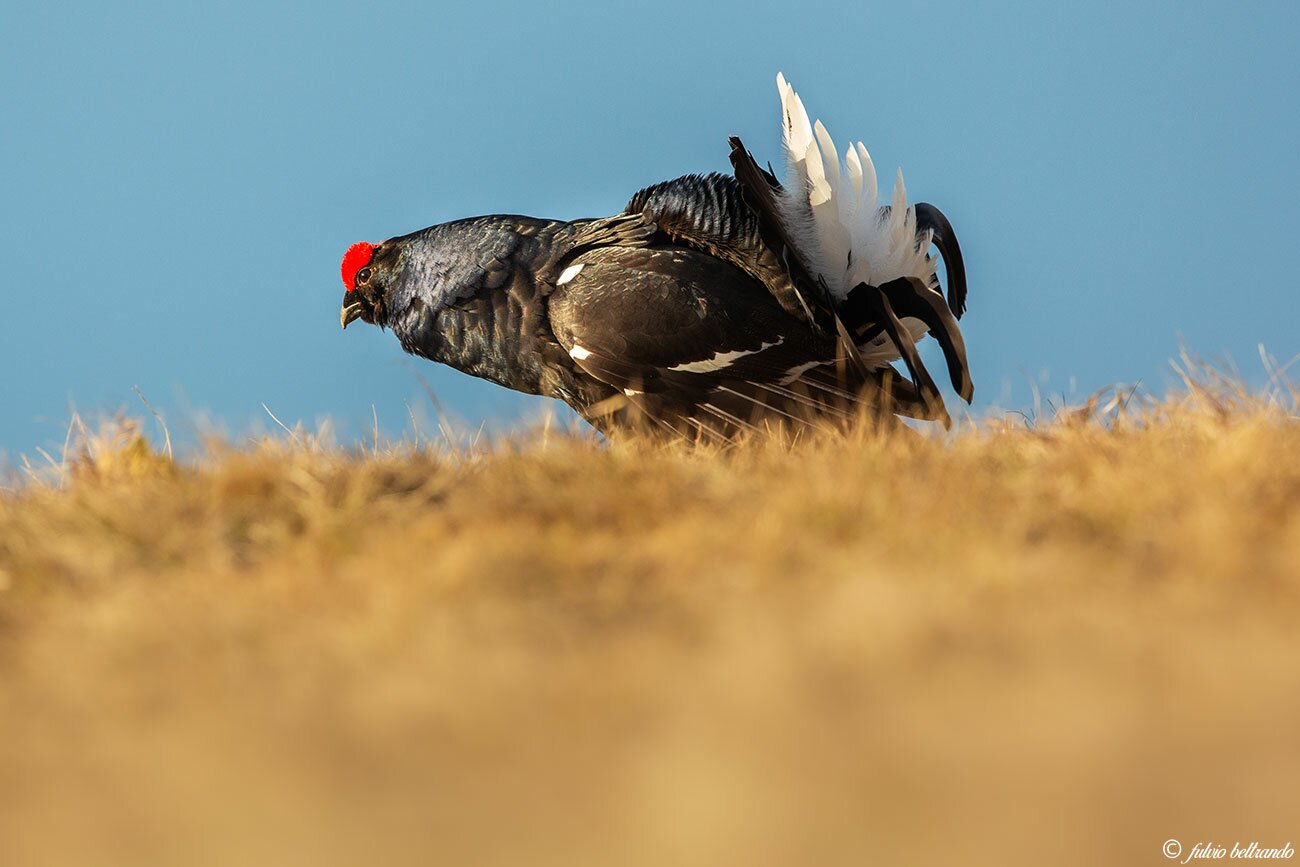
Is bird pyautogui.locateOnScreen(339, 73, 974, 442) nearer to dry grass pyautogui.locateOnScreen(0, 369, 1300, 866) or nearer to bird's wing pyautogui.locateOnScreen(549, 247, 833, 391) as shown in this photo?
bird's wing pyautogui.locateOnScreen(549, 247, 833, 391)

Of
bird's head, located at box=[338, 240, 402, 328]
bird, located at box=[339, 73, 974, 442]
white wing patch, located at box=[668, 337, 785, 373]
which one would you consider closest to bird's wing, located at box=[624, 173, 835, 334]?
bird, located at box=[339, 73, 974, 442]

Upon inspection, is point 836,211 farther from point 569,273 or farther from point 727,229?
point 569,273

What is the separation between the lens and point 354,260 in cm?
706

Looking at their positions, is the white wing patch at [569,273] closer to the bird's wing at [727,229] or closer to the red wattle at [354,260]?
the bird's wing at [727,229]

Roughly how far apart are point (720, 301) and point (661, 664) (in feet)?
11.6

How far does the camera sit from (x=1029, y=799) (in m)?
1.87

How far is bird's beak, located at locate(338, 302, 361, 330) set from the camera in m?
7.19

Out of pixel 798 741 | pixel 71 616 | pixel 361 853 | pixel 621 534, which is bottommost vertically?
pixel 361 853

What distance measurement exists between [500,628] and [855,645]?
2.59ft

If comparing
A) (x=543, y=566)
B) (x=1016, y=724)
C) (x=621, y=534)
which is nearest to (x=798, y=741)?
(x=1016, y=724)

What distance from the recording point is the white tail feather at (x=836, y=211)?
600cm

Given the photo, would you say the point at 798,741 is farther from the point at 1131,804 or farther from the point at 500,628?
the point at 500,628

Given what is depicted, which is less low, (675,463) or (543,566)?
(675,463)

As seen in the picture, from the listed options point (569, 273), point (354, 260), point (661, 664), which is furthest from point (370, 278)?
point (661, 664)
